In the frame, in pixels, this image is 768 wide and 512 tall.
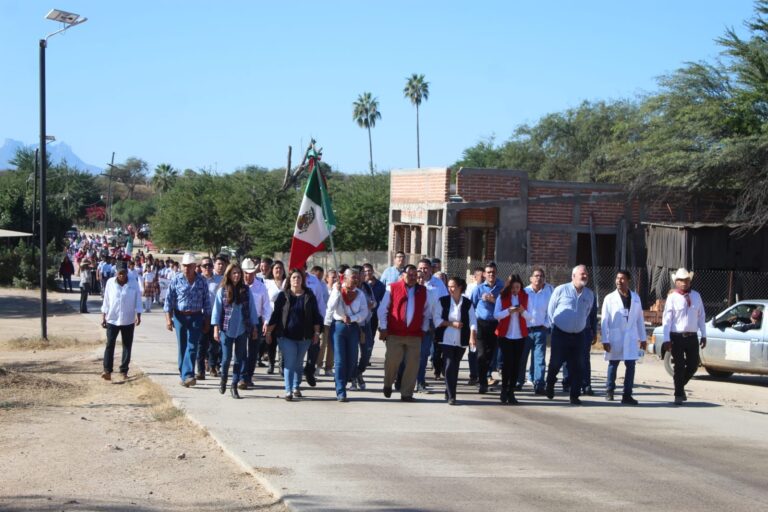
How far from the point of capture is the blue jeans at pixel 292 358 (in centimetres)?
1361

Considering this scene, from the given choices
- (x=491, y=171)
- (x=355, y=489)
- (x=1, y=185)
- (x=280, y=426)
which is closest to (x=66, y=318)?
(x=491, y=171)

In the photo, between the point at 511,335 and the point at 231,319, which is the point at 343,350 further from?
Result: the point at 511,335

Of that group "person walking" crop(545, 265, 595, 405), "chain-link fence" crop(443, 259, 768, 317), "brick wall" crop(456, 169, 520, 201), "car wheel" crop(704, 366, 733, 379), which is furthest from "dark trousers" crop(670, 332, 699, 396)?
"brick wall" crop(456, 169, 520, 201)

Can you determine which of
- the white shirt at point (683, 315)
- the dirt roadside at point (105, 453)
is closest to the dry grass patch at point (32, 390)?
the dirt roadside at point (105, 453)

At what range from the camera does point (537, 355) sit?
15633mm

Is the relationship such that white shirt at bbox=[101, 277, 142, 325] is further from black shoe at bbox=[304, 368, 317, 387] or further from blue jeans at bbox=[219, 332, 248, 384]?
black shoe at bbox=[304, 368, 317, 387]

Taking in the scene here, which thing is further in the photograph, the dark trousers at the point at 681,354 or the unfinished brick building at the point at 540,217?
the unfinished brick building at the point at 540,217

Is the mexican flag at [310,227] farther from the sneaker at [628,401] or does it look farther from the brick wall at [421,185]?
the brick wall at [421,185]

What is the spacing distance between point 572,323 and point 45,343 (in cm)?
1252

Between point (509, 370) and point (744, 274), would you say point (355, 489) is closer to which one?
point (509, 370)

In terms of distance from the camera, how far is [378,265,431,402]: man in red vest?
13.8 m

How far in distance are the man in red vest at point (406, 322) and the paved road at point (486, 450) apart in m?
0.54

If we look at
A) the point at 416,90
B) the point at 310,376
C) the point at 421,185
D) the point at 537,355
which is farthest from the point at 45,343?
the point at 416,90

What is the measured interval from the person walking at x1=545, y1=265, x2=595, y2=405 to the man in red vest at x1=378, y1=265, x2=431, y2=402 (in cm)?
185
